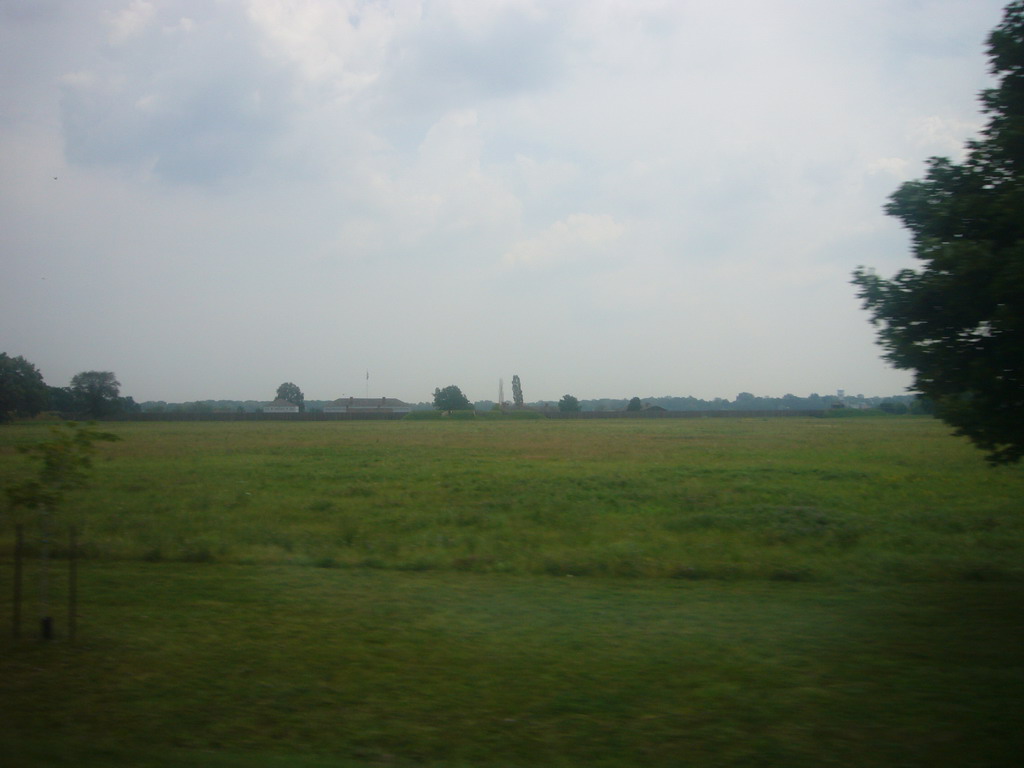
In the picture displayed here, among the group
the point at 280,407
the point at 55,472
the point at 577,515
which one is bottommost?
the point at 577,515

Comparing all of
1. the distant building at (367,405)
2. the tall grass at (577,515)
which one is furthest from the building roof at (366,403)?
the tall grass at (577,515)

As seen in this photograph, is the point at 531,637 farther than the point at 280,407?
No

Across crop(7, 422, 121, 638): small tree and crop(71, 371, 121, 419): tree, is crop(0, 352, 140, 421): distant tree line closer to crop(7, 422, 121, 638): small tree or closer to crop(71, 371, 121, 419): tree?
crop(71, 371, 121, 419): tree

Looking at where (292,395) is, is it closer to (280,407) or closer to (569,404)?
(280,407)

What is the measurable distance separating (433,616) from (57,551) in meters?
7.51

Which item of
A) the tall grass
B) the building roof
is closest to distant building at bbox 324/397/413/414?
the building roof

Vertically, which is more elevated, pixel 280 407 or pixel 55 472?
pixel 280 407

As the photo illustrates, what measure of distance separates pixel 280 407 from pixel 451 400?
1266 inches

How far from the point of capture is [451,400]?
117 meters

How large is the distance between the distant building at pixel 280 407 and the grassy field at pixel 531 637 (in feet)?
230

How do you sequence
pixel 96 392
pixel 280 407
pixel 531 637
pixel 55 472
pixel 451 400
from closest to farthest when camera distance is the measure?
pixel 55 472 → pixel 531 637 → pixel 96 392 → pixel 280 407 → pixel 451 400

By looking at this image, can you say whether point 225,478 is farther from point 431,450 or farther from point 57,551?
point 431,450

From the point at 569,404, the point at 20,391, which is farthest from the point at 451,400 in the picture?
the point at 20,391

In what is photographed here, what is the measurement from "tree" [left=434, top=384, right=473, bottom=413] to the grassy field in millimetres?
98799
